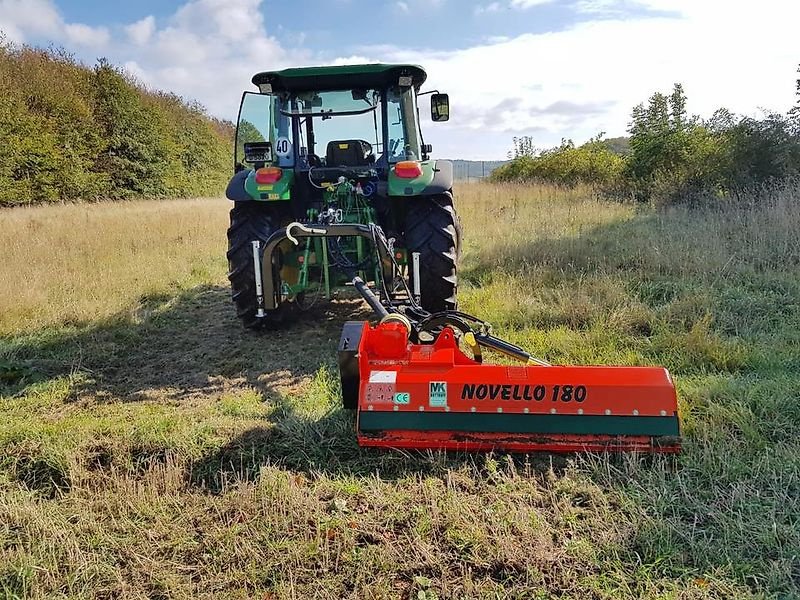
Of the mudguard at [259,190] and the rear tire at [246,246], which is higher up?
the mudguard at [259,190]

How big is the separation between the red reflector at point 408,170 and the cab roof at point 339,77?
0.81m

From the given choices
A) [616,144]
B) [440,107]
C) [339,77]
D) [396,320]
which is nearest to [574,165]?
[616,144]

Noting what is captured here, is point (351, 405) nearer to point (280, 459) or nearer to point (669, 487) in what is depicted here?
point (280, 459)

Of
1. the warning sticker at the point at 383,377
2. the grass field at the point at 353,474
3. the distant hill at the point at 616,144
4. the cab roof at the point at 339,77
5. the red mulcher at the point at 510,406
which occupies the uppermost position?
the distant hill at the point at 616,144

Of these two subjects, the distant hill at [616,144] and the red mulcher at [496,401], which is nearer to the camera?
the red mulcher at [496,401]

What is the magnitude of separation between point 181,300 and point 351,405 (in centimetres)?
375

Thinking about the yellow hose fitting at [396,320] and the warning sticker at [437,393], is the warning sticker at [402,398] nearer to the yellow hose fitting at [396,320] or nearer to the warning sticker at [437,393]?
the warning sticker at [437,393]

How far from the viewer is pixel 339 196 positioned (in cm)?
455

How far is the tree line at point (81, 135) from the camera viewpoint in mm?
13828

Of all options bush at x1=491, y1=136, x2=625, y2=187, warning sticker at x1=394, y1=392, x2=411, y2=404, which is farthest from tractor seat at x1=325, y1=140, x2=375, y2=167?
bush at x1=491, y1=136, x2=625, y2=187

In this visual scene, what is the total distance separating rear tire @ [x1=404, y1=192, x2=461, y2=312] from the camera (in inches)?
163

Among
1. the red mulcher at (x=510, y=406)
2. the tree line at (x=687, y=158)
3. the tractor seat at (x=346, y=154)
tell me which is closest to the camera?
the red mulcher at (x=510, y=406)

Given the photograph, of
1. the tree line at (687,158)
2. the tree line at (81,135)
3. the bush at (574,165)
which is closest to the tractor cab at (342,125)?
the tree line at (687,158)

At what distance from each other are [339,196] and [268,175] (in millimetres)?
576
